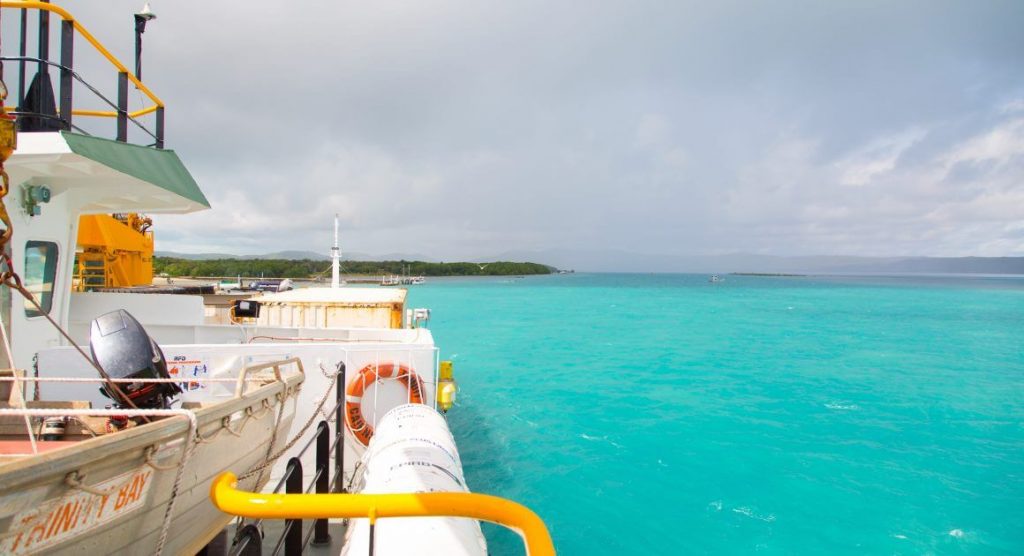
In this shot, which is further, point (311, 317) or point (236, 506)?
point (311, 317)

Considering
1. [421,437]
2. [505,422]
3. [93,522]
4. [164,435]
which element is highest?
[164,435]

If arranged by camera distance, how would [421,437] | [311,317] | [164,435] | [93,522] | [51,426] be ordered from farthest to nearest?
[311,317]
[421,437]
[51,426]
[164,435]
[93,522]

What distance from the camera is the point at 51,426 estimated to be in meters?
4.20

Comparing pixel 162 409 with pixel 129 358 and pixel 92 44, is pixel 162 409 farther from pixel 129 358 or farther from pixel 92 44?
pixel 92 44

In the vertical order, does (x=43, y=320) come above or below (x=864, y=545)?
above

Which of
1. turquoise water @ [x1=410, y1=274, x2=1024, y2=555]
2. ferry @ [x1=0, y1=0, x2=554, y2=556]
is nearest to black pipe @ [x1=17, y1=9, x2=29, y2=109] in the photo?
ferry @ [x1=0, y1=0, x2=554, y2=556]

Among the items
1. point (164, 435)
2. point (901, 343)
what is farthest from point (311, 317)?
point (901, 343)

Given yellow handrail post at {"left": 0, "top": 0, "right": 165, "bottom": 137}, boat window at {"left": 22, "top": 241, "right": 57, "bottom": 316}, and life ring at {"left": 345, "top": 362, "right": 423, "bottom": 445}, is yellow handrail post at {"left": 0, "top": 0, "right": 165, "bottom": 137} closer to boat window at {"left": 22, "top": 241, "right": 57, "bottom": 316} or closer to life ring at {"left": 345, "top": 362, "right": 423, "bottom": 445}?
boat window at {"left": 22, "top": 241, "right": 57, "bottom": 316}

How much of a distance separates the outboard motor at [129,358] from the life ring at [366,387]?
445cm

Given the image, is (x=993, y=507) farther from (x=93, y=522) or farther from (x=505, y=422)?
(x=93, y=522)

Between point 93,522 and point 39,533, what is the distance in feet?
1.17

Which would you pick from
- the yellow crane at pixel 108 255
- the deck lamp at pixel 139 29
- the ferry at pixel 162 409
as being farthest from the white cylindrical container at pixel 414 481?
the yellow crane at pixel 108 255

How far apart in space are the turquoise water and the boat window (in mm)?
8411

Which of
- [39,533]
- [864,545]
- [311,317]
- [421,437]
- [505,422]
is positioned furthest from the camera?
[505,422]
